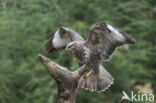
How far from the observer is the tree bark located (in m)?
2.69

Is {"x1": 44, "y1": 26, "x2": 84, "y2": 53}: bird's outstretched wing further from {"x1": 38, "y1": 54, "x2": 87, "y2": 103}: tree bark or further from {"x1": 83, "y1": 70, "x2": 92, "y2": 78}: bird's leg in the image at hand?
{"x1": 38, "y1": 54, "x2": 87, "y2": 103}: tree bark

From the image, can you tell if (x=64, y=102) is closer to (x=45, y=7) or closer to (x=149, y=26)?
→ (x=45, y=7)

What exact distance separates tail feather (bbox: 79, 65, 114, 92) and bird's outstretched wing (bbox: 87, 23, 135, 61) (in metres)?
0.19

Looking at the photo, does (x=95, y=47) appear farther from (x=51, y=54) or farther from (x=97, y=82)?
(x=51, y=54)

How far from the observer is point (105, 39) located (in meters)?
3.12

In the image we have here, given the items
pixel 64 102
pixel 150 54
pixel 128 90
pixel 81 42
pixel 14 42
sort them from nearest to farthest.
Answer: pixel 64 102, pixel 81 42, pixel 128 90, pixel 14 42, pixel 150 54

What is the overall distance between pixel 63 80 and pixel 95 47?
A: 52 centimetres

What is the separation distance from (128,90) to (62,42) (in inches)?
105

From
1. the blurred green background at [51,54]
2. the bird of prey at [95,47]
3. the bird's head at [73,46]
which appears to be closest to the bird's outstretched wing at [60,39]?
the bird of prey at [95,47]

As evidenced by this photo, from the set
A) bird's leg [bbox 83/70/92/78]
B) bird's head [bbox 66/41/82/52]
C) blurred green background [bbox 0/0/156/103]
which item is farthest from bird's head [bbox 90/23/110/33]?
blurred green background [bbox 0/0/156/103]

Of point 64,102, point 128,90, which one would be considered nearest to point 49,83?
point 128,90

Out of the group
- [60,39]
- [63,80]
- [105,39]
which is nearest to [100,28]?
[105,39]

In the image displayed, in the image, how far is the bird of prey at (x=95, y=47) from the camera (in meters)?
3.02

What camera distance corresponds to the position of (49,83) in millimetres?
5969
